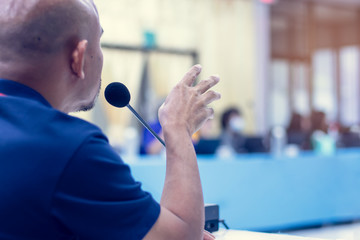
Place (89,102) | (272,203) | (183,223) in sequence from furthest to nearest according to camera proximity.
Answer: (272,203), (89,102), (183,223)

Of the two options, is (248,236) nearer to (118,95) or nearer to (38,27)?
(118,95)

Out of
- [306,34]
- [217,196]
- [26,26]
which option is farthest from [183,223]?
[306,34]

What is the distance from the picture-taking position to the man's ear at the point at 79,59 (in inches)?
27.5

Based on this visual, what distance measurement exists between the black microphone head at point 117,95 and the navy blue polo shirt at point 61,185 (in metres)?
0.26

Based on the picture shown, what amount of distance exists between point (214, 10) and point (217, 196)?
3.31 m

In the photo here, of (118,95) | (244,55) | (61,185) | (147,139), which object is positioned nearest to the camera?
(61,185)

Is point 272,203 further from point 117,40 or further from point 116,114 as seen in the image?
point 117,40

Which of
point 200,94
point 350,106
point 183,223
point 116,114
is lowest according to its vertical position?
point 350,106

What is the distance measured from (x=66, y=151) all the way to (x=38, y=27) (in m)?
0.22

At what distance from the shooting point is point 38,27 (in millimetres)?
669

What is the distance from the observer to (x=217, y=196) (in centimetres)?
271

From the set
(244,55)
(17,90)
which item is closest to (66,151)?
(17,90)

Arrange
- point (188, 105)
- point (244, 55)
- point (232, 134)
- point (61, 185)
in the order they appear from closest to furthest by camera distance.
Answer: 1. point (61, 185)
2. point (188, 105)
3. point (232, 134)
4. point (244, 55)

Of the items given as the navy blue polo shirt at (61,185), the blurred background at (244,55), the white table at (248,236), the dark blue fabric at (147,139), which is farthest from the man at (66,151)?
the blurred background at (244,55)
